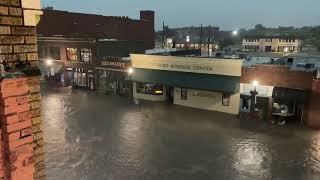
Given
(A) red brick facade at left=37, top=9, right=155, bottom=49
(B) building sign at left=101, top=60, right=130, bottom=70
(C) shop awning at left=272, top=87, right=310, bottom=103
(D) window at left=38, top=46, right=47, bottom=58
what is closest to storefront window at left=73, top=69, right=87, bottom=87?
(B) building sign at left=101, top=60, right=130, bottom=70

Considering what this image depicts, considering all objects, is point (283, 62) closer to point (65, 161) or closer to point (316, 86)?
point (316, 86)

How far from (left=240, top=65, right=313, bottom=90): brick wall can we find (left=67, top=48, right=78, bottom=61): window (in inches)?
934

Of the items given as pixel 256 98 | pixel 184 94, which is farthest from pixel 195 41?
pixel 256 98

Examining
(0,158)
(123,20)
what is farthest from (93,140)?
(123,20)

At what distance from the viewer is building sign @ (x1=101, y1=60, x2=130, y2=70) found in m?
37.0

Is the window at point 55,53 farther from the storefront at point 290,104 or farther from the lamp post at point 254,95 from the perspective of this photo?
the storefront at point 290,104

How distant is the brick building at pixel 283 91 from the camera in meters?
25.3

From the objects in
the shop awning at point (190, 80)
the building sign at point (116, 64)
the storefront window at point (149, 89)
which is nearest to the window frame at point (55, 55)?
the building sign at point (116, 64)

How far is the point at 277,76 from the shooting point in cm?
2703

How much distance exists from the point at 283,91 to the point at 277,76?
4.69ft

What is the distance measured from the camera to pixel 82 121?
86.2 ft

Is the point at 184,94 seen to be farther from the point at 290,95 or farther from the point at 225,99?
the point at 290,95

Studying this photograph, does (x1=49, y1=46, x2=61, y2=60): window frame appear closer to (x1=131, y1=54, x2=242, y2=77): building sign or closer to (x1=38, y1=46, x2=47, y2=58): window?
(x1=38, y1=46, x2=47, y2=58): window

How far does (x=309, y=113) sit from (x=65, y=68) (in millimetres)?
31783
